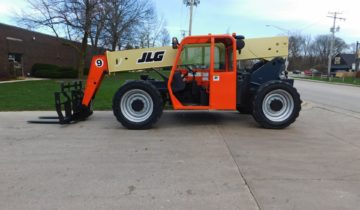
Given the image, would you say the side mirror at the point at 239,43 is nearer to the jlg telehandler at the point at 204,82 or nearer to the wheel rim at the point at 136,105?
the jlg telehandler at the point at 204,82

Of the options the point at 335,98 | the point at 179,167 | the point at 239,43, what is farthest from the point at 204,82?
the point at 335,98

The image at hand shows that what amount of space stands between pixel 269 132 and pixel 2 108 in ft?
27.8

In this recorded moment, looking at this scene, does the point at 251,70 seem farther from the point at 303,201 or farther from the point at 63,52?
the point at 63,52

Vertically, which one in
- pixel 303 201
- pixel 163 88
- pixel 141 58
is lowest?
pixel 303 201

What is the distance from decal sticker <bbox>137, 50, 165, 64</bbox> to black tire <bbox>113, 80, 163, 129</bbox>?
612 mm

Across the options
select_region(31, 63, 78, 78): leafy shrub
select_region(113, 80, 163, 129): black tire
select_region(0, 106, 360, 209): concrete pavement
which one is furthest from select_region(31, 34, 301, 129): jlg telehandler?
select_region(31, 63, 78, 78): leafy shrub

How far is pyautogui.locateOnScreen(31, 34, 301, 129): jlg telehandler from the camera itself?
8836mm

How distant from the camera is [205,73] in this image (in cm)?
948

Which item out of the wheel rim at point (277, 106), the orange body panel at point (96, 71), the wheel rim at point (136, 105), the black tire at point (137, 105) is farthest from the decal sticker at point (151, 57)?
the wheel rim at point (277, 106)

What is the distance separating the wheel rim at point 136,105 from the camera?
891 centimetres

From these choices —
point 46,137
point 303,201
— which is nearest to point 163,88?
point 46,137

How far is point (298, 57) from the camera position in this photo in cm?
13250

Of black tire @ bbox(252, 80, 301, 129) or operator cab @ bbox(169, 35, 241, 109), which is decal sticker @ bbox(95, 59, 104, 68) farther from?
black tire @ bbox(252, 80, 301, 129)

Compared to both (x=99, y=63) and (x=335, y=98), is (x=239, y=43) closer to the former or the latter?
(x=99, y=63)
